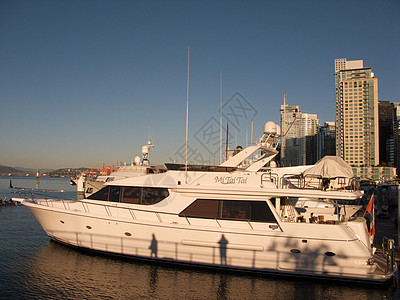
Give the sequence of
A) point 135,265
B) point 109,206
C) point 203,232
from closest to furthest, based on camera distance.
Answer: point 203,232
point 135,265
point 109,206

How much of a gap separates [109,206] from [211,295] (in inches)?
205

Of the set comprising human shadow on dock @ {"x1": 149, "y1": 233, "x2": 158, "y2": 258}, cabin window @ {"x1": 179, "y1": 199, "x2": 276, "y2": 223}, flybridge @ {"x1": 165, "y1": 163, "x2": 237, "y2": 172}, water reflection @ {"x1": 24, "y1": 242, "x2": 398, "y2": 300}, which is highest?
flybridge @ {"x1": 165, "y1": 163, "x2": 237, "y2": 172}

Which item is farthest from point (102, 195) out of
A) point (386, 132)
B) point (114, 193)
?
point (386, 132)

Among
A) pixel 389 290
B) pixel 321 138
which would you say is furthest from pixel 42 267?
pixel 321 138

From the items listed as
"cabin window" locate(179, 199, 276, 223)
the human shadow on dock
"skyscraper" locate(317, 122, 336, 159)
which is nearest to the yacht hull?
the human shadow on dock

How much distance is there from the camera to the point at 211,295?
332 inches

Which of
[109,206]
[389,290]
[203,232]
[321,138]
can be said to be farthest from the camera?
[321,138]

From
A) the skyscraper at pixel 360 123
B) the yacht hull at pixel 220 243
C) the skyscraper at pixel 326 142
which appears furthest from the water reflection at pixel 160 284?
the skyscraper at pixel 326 142

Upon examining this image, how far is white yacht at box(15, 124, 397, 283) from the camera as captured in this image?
9.12m

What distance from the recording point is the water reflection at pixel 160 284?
27.6ft

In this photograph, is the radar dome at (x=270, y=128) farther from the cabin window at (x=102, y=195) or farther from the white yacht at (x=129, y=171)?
the cabin window at (x=102, y=195)

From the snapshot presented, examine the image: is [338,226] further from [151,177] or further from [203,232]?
[151,177]

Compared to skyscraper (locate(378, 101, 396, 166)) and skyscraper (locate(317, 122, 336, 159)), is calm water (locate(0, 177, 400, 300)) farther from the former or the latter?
skyscraper (locate(317, 122, 336, 159))

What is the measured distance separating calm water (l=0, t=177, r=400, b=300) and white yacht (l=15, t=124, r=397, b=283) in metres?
0.35
